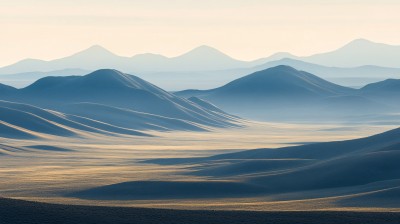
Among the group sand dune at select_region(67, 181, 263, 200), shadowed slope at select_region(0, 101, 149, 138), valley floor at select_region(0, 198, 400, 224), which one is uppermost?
shadowed slope at select_region(0, 101, 149, 138)

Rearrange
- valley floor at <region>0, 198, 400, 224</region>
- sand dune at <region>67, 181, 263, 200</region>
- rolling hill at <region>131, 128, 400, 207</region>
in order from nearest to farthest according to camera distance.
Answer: valley floor at <region>0, 198, 400, 224</region>
rolling hill at <region>131, 128, 400, 207</region>
sand dune at <region>67, 181, 263, 200</region>

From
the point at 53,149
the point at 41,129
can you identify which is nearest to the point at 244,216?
the point at 53,149

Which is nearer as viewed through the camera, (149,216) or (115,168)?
(149,216)

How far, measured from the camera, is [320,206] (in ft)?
201

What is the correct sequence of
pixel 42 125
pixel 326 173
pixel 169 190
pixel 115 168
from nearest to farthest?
pixel 169 190 → pixel 326 173 → pixel 115 168 → pixel 42 125

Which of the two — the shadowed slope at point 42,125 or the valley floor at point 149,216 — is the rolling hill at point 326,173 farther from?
the shadowed slope at point 42,125

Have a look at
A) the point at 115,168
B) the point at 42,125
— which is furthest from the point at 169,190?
the point at 42,125

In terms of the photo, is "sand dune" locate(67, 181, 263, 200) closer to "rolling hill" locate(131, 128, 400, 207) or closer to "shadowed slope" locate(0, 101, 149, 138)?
"rolling hill" locate(131, 128, 400, 207)

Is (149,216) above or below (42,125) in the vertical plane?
below

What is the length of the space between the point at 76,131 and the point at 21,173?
82.5 meters

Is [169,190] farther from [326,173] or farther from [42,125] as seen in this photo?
[42,125]

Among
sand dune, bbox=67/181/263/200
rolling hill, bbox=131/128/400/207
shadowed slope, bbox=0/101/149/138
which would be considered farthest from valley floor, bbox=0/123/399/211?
shadowed slope, bbox=0/101/149/138

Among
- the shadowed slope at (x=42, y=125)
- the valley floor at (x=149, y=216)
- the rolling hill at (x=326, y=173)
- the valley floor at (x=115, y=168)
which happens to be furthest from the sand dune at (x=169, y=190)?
the shadowed slope at (x=42, y=125)

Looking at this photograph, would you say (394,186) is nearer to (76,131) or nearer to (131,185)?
(131,185)
